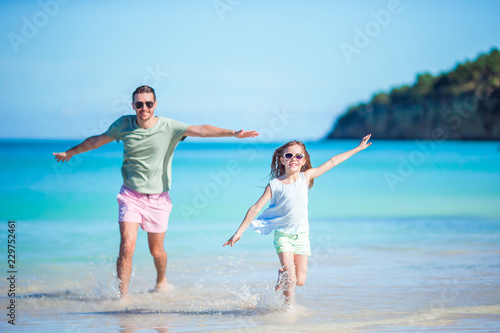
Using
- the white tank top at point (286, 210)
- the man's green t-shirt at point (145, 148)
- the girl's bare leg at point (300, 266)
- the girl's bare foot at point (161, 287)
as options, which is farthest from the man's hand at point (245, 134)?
the girl's bare foot at point (161, 287)

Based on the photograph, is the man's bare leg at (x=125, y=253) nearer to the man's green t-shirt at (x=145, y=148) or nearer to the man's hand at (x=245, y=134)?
the man's green t-shirt at (x=145, y=148)

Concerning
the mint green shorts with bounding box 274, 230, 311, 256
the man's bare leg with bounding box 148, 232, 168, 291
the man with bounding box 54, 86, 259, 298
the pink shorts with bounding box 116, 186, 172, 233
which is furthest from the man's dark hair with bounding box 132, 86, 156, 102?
the mint green shorts with bounding box 274, 230, 311, 256

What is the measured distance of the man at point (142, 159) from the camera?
5477mm

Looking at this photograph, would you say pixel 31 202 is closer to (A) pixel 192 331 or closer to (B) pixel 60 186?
(B) pixel 60 186

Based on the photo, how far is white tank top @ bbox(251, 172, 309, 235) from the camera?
5.14m

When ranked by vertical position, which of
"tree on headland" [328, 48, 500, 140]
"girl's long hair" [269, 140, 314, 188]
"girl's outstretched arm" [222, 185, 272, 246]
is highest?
"tree on headland" [328, 48, 500, 140]

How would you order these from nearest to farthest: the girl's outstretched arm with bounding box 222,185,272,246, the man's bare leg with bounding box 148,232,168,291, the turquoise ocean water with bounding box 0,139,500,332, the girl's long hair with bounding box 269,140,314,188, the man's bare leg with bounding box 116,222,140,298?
the girl's outstretched arm with bounding box 222,185,272,246 → the turquoise ocean water with bounding box 0,139,500,332 → the girl's long hair with bounding box 269,140,314,188 → the man's bare leg with bounding box 116,222,140,298 → the man's bare leg with bounding box 148,232,168,291

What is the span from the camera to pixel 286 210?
16.9 ft

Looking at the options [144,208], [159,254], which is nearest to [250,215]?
[144,208]

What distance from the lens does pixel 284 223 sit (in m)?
5.17

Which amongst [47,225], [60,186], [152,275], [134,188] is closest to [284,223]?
[134,188]

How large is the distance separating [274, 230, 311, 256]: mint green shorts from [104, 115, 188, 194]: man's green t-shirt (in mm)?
1266

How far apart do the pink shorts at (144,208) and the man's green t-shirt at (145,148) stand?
7cm

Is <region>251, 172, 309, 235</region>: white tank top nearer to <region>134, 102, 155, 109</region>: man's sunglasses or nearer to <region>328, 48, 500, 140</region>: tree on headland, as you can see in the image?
<region>134, 102, 155, 109</region>: man's sunglasses
